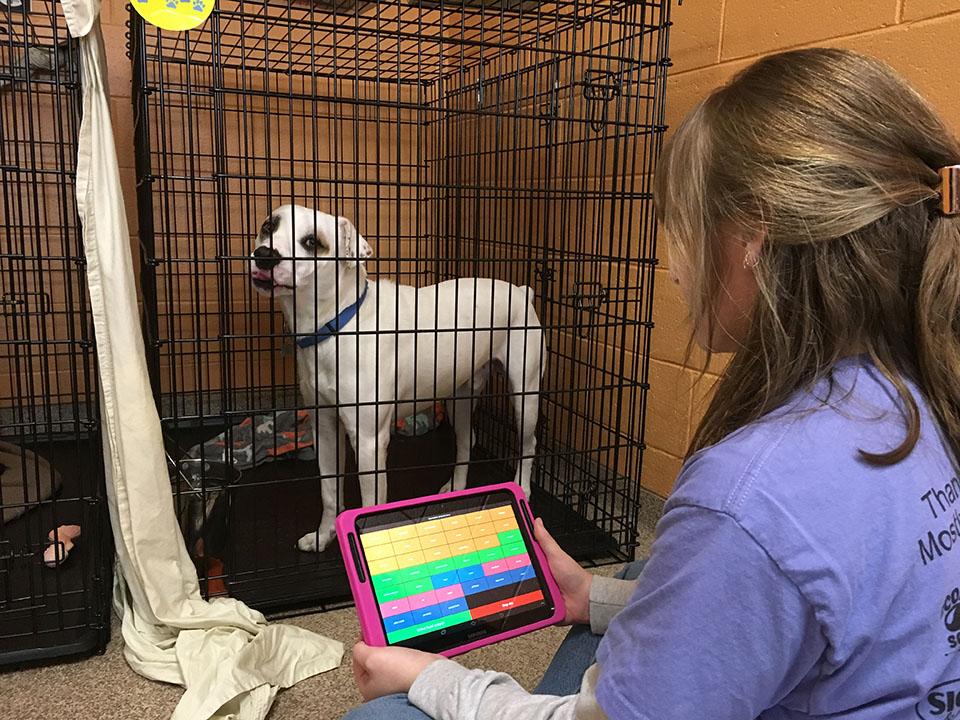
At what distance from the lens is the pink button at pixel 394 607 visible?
1.13 metres

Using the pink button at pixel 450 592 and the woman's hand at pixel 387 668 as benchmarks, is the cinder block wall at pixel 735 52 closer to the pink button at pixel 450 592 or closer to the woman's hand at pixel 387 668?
the pink button at pixel 450 592

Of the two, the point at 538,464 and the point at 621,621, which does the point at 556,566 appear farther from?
the point at 538,464

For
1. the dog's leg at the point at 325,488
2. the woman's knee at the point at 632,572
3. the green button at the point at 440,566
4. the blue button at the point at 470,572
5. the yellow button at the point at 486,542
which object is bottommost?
the dog's leg at the point at 325,488

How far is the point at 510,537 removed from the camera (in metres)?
1.27

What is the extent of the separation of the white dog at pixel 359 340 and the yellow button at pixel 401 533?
612 mm

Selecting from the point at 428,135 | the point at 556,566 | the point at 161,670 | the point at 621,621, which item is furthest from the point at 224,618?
the point at 428,135

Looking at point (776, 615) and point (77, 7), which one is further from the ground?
point (77, 7)

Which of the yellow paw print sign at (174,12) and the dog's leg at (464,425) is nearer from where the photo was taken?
the yellow paw print sign at (174,12)

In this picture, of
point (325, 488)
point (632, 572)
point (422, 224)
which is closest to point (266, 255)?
point (325, 488)

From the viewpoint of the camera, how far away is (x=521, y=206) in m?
2.79

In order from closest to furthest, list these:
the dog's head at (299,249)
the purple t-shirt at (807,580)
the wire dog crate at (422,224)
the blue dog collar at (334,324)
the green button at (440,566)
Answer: the purple t-shirt at (807,580) < the green button at (440,566) < the wire dog crate at (422,224) < the dog's head at (299,249) < the blue dog collar at (334,324)

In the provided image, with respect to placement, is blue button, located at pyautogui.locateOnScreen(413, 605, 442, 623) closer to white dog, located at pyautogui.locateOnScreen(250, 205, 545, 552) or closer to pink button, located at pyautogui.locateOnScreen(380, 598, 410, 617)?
pink button, located at pyautogui.locateOnScreen(380, 598, 410, 617)

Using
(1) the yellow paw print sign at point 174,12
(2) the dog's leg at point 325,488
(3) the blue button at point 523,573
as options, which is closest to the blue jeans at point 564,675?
(3) the blue button at point 523,573

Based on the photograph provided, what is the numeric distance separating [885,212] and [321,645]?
145cm
